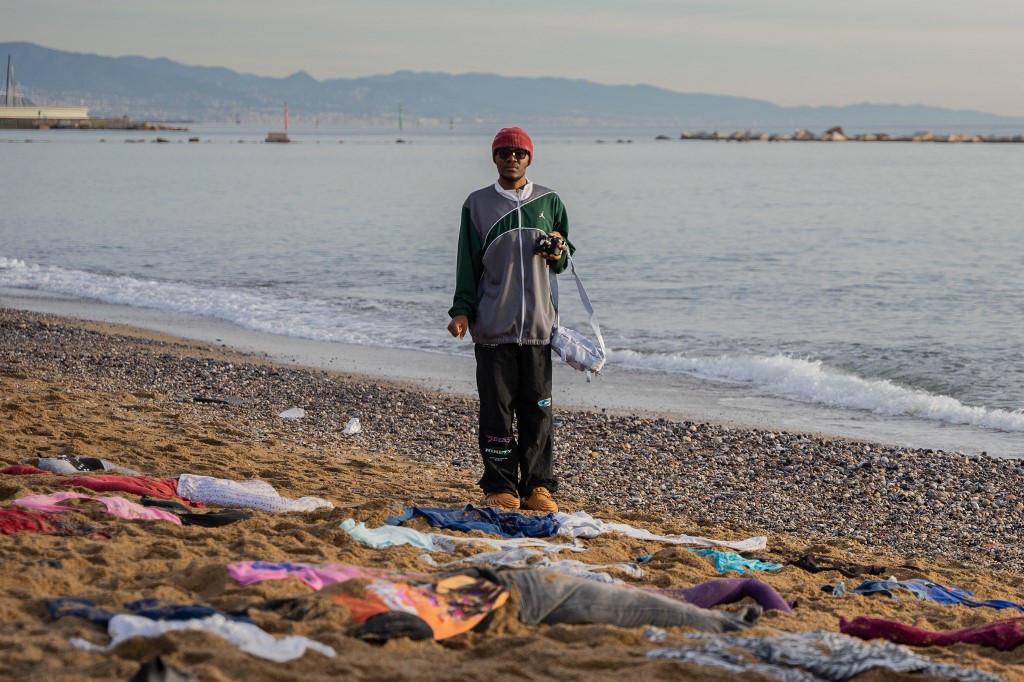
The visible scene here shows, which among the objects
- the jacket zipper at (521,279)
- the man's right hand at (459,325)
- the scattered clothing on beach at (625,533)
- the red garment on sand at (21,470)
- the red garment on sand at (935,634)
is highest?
the jacket zipper at (521,279)

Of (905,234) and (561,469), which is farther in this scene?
(905,234)

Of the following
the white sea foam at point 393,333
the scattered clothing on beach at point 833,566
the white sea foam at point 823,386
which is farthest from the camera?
the white sea foam at point 393,333

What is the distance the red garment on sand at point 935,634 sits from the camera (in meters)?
4.11

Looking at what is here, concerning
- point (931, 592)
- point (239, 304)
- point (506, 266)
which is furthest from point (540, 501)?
point (239, 304)

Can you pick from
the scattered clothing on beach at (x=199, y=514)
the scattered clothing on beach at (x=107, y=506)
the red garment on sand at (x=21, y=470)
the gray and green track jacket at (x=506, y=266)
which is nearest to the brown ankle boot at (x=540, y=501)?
the gray and green track jacket at (x=506, y=266)

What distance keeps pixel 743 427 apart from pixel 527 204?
4.87 meters

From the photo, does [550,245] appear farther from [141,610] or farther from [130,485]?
[141,610]

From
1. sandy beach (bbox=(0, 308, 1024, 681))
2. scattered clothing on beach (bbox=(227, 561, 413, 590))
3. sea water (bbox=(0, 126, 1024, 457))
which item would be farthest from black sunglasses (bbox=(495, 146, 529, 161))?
sea water (bbox=(0, 126, 1024, 457))

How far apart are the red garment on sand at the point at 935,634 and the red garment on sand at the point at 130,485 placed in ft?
11.8

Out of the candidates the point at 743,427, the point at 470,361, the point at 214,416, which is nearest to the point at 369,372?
the point at 470,361

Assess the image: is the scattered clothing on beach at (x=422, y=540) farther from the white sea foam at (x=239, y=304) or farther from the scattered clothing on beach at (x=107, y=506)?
the white sea foam at (x=239, y=304)

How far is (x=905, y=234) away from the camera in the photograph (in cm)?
3291

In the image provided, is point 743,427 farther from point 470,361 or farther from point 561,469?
point 470,361

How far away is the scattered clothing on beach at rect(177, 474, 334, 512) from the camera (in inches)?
239
